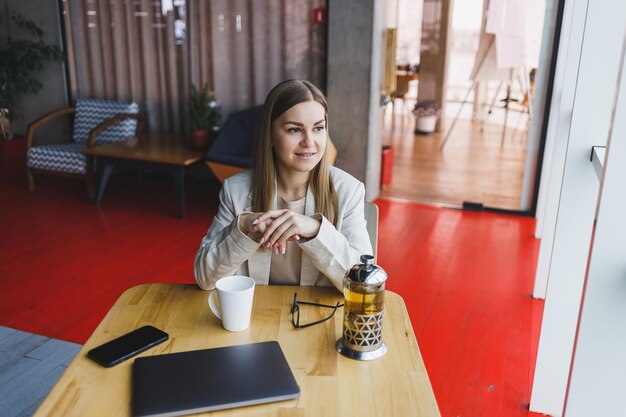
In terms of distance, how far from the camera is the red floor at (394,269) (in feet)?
8.27

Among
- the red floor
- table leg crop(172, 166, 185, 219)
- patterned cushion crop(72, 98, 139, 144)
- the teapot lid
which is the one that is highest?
the teapot lid

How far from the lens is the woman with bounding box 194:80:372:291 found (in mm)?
1501

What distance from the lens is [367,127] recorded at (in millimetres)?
4652

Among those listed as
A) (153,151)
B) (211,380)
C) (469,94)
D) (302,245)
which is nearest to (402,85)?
(469,94)

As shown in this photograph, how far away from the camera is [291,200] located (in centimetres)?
175

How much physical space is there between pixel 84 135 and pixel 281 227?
4677mm

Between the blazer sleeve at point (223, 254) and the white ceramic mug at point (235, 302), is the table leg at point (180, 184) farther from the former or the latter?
the white ceramic mug at point (235, 302)

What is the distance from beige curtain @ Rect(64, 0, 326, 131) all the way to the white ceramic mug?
3763 millimetres

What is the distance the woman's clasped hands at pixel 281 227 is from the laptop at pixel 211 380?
0.32 metres

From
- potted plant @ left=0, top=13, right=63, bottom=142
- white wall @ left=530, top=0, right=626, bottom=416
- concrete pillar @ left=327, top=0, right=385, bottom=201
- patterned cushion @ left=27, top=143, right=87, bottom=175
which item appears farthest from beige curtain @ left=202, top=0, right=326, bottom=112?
white wall @ left=530, top=0, right=626, bottom=416

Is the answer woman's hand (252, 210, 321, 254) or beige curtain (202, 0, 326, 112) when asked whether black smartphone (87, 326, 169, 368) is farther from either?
beige curtain (202, 0, 326, 112)

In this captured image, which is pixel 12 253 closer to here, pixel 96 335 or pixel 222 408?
pixel 96 335

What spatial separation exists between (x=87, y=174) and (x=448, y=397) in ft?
12.6

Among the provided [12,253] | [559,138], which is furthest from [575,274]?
[12,253]
